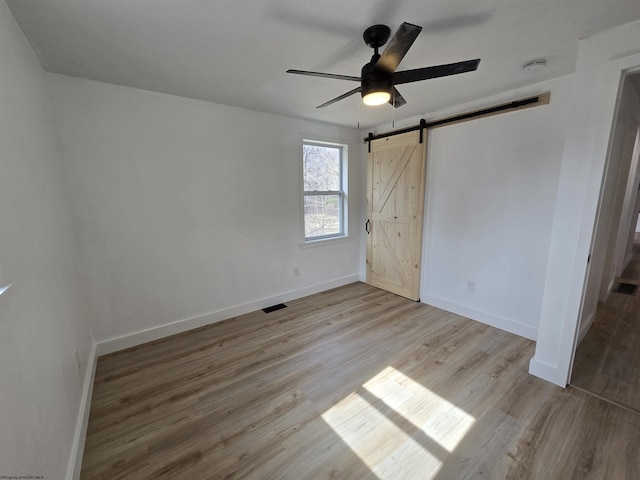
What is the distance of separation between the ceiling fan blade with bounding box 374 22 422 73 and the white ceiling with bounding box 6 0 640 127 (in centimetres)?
25

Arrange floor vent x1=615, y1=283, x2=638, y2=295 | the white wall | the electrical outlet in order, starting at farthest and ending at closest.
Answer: floor vent x1=615, y1=283, x2=638, y2=295
the white wall
the electrical outlet

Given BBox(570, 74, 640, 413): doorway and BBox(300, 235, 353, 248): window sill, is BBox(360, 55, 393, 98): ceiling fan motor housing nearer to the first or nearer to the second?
BBox(570, 74, 640, 413): doorway

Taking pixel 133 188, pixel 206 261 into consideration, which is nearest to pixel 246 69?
pixel 133 188

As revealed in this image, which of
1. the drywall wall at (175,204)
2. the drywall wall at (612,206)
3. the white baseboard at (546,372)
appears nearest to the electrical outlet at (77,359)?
the drywall wall at (175,204)

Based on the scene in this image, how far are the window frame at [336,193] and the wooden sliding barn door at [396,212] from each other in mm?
365

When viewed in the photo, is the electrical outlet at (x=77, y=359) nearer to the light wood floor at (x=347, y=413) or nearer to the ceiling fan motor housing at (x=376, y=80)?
the light wood floor at (x=347, y=413)

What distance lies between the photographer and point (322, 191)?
13.0 ft

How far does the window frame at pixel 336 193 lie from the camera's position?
3672mm

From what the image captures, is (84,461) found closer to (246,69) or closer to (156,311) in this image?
(156,311)

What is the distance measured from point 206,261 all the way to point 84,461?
1.80 m

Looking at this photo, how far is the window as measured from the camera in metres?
3.83

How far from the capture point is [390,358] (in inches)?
95.6

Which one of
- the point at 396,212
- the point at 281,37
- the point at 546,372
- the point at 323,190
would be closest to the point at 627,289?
the point at 546,372

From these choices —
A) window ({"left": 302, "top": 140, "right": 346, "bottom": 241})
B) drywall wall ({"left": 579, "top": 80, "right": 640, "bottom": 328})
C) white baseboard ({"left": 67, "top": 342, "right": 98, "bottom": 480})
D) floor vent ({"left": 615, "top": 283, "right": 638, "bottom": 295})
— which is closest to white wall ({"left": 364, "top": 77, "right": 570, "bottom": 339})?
drywall wall ({"left": 579, "top": 80, "right": 640, "bottom": 328})
